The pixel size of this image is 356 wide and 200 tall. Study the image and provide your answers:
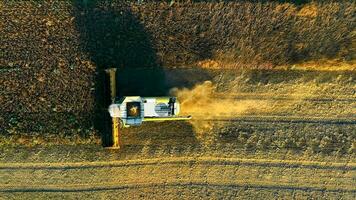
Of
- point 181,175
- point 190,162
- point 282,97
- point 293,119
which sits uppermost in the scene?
point 282,97

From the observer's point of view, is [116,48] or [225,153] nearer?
[116,48]

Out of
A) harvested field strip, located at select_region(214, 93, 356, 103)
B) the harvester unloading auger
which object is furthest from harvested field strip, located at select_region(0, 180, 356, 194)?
harvested field strip, located at select_region(214, 93, 356, 103)

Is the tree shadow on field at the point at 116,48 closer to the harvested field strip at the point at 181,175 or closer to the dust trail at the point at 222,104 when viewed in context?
the dust trail at the point at 222,104

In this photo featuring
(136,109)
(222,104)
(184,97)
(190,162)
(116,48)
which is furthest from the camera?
(190,162)

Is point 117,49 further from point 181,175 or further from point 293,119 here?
point 293,119

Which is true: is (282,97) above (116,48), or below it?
below

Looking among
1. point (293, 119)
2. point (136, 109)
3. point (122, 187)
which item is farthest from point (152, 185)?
point (293, 119)

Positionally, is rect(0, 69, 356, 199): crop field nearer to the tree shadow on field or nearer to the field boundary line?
the field boundary line
